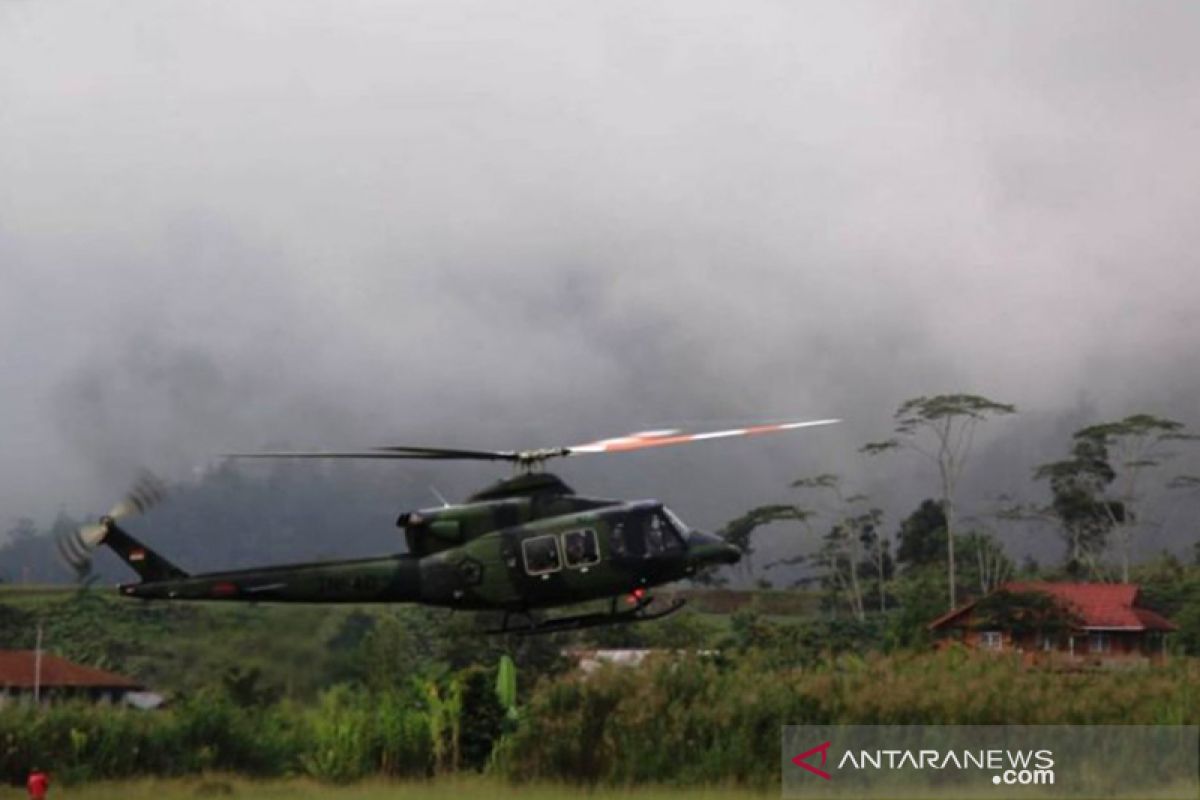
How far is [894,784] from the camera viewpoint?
37938 millimetres

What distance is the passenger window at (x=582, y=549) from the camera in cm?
3566

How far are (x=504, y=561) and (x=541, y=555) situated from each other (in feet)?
2.35

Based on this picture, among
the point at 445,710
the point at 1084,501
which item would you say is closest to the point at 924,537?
the point at 1084,501

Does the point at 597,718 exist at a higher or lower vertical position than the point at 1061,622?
lower

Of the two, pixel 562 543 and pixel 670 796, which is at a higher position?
pixel 562 543

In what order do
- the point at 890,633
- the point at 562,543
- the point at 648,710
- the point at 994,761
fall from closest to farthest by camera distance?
the point at 562,543
the point at 994,761
the point at 648,710
the point at 890,633

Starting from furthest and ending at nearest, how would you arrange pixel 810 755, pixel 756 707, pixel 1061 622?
pixel 1061 622 → pixel 756 707 → pixel 810 755

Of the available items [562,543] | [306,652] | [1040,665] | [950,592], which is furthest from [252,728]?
[950,592]

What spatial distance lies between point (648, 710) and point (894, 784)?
598 cm

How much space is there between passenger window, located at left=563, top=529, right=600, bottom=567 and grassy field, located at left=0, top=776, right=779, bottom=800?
19.7 feet

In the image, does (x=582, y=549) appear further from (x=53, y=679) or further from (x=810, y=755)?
(x=53, y=679)

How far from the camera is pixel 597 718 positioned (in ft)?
139

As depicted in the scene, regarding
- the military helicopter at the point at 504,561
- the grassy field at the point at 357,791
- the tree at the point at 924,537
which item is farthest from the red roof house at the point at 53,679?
the tree at the point at 924,537

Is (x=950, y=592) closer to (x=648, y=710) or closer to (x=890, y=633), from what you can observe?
(x=890, y=633)
